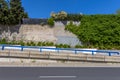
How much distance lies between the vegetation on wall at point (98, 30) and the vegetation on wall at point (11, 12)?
655 cm

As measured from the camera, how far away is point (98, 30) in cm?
4388

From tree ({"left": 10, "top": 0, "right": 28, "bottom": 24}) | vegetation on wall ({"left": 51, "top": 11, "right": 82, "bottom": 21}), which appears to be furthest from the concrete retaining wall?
vegetation on wall ({"left": 51, "top": 11, "right": 82, "bottom": 21})

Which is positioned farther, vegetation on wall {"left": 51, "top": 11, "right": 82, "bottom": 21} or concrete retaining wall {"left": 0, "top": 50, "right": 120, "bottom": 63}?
vegetation on wall {"left": 51, "top": 11, "right": 82, "bottom": 21}

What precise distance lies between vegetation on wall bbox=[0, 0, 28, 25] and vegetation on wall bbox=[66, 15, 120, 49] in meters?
6.55

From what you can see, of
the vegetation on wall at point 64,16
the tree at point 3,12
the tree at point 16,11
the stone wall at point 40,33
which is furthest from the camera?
the vegetation on wall at point 64,16

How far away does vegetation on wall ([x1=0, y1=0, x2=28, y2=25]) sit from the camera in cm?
4297

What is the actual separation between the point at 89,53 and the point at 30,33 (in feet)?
57.9

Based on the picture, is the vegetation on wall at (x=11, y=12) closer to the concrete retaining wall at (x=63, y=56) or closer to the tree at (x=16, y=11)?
the tree at (x=16, y=11)

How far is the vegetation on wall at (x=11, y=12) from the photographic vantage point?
141ft

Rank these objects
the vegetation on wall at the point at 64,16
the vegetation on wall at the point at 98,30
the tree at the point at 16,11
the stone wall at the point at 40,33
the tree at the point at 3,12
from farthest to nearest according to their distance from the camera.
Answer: the vegetation on wall at the point at 64,16 → the stone wall at the point at 40,33 → the tree at the point at 16,11 → the vegetation on wall at the point at 98,30 → the tree at the point at 3,12
